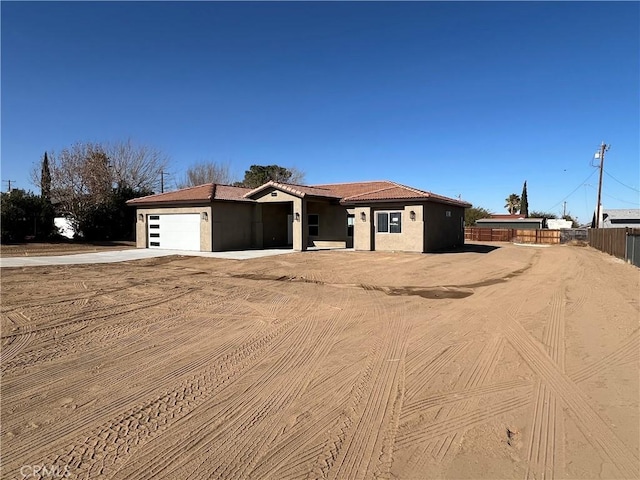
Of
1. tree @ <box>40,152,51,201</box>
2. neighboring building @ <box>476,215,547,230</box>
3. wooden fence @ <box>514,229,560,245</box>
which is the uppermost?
tree @ <box>40,152,51,201</box>

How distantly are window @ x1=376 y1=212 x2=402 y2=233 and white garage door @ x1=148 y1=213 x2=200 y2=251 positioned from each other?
10534 mm

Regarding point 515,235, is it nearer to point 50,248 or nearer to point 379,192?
point 379,192

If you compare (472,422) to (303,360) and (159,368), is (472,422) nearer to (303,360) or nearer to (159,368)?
(303,360)

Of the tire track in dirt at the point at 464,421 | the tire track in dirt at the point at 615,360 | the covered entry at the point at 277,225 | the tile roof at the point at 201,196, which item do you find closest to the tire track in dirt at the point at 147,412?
Answer: the tire track in dirt at the point at 464,421

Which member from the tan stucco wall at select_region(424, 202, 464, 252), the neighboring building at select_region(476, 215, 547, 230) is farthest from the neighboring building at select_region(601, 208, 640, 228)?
the tan stucco wall at select_region(424, 202, 464, 252)

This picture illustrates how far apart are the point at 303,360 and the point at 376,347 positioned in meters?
1.28

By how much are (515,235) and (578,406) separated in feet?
140

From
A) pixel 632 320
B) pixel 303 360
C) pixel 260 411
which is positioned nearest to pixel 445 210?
pixel 632 320

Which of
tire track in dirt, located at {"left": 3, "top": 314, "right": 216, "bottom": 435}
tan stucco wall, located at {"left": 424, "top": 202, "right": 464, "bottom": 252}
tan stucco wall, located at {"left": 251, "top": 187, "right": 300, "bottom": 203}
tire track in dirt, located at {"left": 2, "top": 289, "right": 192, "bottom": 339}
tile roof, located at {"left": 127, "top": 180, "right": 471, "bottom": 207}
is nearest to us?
tire track in dirt, located at {"left": 3, "top": 314, "right": 216, "bottom": 435}

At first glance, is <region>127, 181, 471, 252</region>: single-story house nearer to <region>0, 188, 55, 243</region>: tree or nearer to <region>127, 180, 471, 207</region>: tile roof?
<region>127, 180, 471, 207</region>: tile roof

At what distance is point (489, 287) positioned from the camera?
12.7m

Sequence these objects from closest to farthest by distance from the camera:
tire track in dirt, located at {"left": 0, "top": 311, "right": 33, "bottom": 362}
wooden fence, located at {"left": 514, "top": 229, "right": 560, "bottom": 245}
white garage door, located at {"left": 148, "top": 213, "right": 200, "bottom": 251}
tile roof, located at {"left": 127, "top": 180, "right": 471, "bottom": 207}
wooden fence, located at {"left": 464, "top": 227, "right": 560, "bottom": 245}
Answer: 1. tire track in dirt, located at {"left": 0, "top": 311, "right": 33, "bottom": 362}
2. tile roof, located at {"left": 127, "top": 180, "right": 471, "bottom": 207}
3. white garage door, located at {"left": 148, "top": 213, "right": 200, "bottom": 251}
4. wooden fence, located at {"left": 514, "top": 229, "right": 560, "bottom": 245}
5. wooden fence, located at {"left": 464, "top": 227, "right": 560, "bottom": 245}

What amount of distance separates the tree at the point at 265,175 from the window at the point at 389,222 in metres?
30.7

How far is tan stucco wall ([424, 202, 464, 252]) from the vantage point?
23.4 m
